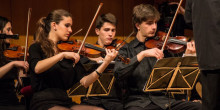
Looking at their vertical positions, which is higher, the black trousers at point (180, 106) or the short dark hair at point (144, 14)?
the short dark hair at point (144, 14)

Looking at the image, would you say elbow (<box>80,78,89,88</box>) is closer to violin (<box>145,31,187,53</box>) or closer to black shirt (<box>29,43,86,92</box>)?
black shirt (<box>29,43,86,92</box>)

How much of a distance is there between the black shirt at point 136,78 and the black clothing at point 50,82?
0.45 meters

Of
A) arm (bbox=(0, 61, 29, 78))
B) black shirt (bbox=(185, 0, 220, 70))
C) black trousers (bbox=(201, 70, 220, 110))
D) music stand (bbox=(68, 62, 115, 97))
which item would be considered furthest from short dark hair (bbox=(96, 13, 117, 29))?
black trousers (bbox=(201, 70, 220, 110))

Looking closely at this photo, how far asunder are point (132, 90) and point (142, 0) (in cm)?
291

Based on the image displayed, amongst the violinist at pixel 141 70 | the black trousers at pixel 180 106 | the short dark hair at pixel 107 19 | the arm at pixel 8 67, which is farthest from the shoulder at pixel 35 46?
the short dark hair at pixel 107 19

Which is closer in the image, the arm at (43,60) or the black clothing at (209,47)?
the black clothing at (209,47)

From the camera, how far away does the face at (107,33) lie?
3311 millimetres

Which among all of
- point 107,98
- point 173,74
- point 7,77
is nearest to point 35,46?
point 7,77

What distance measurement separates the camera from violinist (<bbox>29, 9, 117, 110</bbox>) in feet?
6.93

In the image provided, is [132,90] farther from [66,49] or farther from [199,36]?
[199,36]

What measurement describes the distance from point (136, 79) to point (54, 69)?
77 centimetres

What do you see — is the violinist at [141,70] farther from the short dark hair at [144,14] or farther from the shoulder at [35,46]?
the shoulder at [35,46]

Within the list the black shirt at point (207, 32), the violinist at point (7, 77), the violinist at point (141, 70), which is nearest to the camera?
the black shirt at point (207, 32)

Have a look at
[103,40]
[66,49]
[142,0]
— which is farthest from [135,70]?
[142,0]
